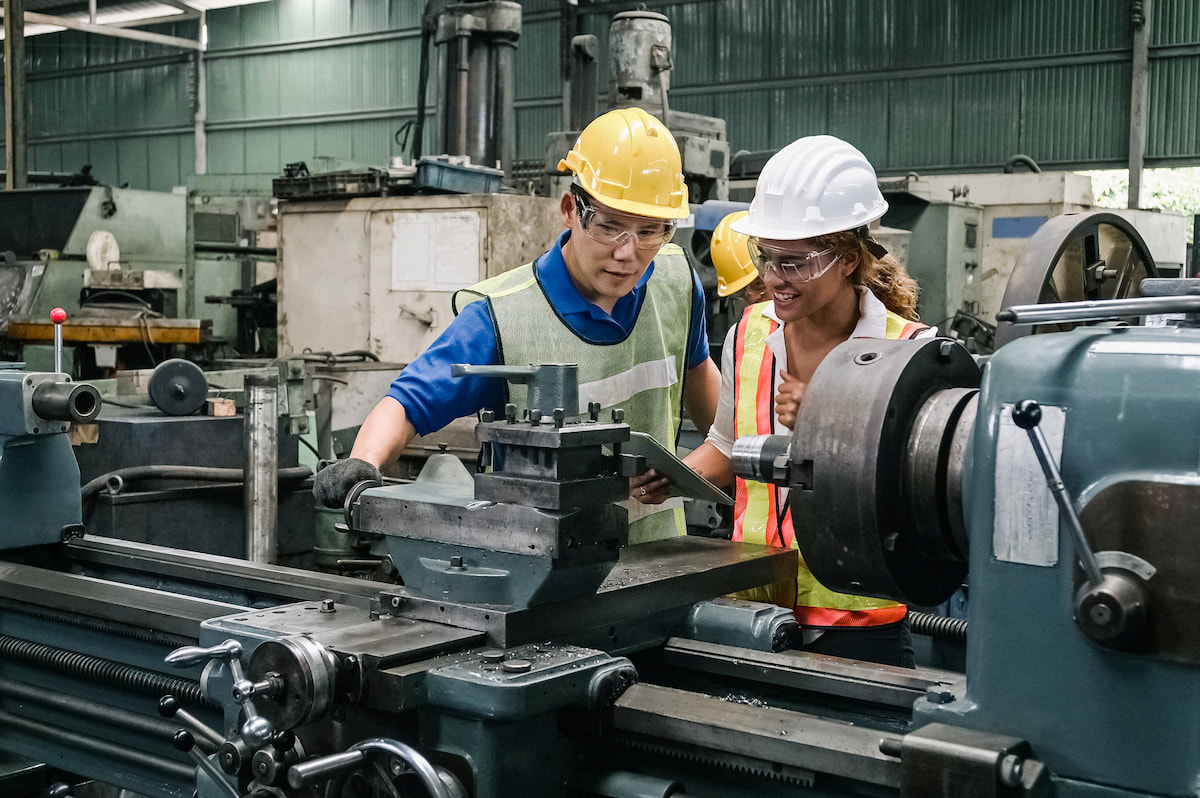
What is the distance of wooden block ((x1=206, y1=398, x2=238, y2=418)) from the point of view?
295cm

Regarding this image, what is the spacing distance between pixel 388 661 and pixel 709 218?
122 inches

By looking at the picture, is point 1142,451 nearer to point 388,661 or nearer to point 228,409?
point 388,661

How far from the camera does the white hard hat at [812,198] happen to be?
1528 millimetres

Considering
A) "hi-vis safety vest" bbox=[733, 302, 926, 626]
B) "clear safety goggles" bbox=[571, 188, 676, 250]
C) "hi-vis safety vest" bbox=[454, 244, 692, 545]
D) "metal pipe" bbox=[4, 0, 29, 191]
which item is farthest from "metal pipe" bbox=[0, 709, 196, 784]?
"metal pipe" bbox=[4, 0, 29, 191]

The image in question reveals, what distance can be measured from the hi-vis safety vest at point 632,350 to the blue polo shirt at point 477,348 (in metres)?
0.01

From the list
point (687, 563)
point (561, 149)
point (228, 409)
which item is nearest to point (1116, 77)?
point (561, 149)

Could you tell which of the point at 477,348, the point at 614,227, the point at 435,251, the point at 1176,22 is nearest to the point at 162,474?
the point at 477,348

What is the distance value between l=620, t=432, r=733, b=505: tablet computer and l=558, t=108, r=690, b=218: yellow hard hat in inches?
17.9

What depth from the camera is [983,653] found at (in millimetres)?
825

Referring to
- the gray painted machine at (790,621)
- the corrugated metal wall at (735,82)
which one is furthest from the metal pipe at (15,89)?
the gray painted machine at (790,621)

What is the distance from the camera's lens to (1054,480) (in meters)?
0.76

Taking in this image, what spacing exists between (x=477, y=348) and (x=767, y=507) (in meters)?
0.45

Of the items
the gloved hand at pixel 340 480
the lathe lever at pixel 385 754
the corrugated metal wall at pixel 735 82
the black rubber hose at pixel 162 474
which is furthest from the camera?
the corrugated metal wall at pixel 735 82

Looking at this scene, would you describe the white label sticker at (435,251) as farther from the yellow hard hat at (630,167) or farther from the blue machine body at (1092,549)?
the blue machine body at (1092,549)
